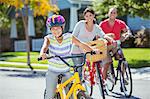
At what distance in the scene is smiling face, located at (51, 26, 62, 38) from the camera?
6.16 meters

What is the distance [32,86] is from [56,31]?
6.16 meters

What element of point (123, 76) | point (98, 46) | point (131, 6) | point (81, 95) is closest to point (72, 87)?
point (81, 95)

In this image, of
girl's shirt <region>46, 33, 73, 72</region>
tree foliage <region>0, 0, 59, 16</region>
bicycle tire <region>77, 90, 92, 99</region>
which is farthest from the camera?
tree foliage <region>0, 0, 59, 16</region>

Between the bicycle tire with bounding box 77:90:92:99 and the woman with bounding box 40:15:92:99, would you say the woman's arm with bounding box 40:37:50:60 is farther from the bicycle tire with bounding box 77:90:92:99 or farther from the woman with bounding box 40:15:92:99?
the bicycle tire with bounding box 77:90:92:99

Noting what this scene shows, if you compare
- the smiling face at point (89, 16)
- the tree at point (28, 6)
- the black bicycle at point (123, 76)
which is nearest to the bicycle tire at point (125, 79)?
the black bicycle at point (123, 76)

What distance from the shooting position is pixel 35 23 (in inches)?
1298

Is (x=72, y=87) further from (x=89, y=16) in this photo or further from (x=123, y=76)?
(x=123, y=76)

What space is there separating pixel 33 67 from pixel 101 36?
9236 mm

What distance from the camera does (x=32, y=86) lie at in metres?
12.2

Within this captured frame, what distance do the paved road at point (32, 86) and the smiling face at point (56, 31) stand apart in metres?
3.63

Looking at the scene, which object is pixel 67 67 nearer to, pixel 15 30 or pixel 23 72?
pixel 23 72

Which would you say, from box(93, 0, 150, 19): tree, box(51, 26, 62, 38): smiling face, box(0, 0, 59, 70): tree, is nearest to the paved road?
box(0, 0, 59, 70): tree

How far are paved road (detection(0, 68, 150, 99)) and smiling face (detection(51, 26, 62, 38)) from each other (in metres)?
3.63

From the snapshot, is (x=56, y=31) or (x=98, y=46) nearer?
(x=56, y=31)
